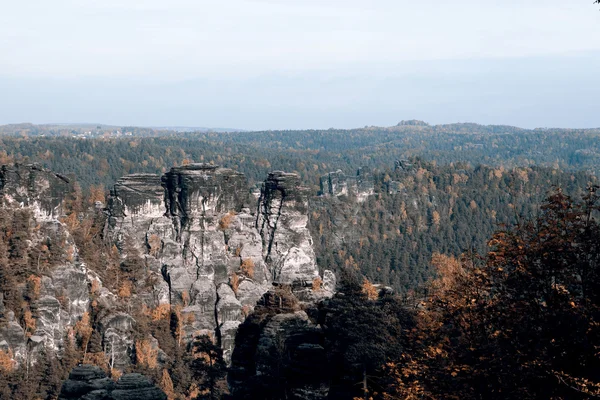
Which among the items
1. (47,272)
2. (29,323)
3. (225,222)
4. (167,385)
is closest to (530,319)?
(167,385)

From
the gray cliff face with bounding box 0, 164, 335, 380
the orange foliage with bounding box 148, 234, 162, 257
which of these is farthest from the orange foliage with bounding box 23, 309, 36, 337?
the orange foliage with bounding box 148, 234, 162, 257

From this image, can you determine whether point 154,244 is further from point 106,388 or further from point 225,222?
point 106,388

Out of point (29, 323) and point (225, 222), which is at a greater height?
point (225, 222)

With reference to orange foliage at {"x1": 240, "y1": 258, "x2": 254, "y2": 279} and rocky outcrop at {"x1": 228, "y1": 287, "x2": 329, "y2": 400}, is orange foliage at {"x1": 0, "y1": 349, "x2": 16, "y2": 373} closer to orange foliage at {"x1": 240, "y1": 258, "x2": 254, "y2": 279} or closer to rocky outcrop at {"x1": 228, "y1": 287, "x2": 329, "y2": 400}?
rocky outcrop at {"x1": 228, "y1": 287, "x2": 329, "y2": 400}

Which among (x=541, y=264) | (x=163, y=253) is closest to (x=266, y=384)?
(x=541, y=264)

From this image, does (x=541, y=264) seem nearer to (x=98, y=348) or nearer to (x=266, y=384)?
(x=266, y=384)

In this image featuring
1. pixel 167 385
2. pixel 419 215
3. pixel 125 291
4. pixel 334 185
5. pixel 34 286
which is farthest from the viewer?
pixel 419 215
